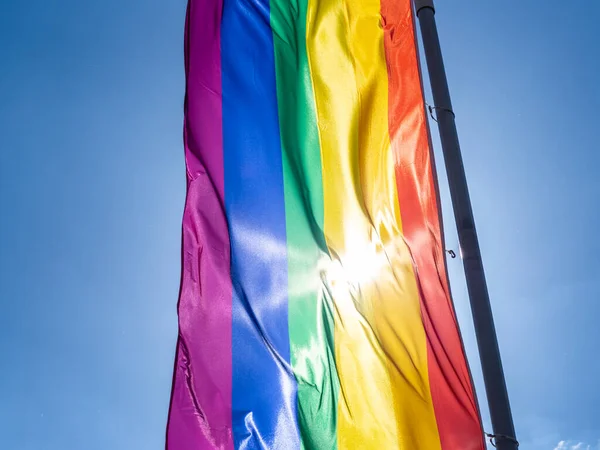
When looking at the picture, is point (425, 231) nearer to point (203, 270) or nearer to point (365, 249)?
point (365, 249)

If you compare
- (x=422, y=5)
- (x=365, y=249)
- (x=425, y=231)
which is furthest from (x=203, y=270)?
(x=422, y=5)

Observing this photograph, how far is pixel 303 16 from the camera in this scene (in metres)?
6.16

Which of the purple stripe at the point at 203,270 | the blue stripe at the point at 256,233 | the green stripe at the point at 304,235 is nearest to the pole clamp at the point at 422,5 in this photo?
the green stripe at the point at 304,235

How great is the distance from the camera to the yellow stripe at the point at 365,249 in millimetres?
4469

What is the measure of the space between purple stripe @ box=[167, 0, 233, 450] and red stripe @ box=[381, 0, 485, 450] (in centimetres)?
143

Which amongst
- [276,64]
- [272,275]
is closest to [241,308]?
[272,275]

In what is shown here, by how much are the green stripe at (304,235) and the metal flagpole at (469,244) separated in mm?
1073

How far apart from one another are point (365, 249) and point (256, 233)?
0.92 metres

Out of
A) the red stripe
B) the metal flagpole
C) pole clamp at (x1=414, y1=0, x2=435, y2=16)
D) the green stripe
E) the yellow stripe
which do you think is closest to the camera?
the metal flagpole

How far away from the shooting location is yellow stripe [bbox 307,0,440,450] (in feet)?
14.7

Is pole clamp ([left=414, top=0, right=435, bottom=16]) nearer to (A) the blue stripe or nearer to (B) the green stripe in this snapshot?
(B) the green stripe

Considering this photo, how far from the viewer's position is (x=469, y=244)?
4336 mm

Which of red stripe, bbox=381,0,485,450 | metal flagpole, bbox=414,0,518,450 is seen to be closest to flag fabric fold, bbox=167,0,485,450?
red stripe, bbox=381,0,485,450

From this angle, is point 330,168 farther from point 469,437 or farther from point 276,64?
point 469,437
